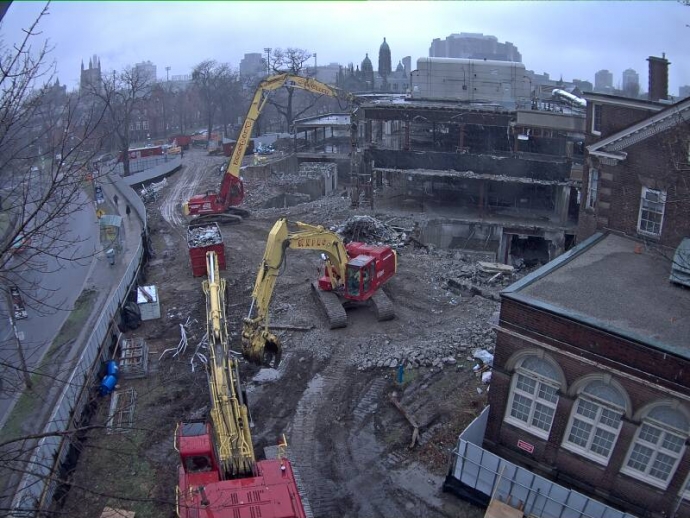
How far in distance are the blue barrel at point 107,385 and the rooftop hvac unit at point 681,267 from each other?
16074mm

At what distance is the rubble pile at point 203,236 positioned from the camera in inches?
1023

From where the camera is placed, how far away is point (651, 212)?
16.2 metres

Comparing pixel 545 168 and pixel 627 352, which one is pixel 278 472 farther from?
pixel 545 168

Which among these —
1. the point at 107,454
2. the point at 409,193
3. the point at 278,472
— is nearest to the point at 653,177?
the point at 278,472

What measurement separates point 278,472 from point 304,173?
3637cm

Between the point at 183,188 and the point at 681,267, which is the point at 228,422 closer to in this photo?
the point at 681,267

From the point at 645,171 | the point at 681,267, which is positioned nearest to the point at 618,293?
the point at 681,267

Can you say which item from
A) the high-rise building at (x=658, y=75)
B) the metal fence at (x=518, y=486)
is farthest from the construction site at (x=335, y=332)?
the high-rise building at (x=658, y=75)

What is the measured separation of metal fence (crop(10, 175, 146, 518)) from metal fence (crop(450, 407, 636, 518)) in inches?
333

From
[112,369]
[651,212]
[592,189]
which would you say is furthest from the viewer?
[592,189]

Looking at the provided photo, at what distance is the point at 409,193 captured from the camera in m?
38.2

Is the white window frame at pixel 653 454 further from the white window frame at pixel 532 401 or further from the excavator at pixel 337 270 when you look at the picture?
the excavator at pixel 337 270

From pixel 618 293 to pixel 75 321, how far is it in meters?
20.3

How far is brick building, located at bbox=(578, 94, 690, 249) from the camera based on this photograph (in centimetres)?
1515
